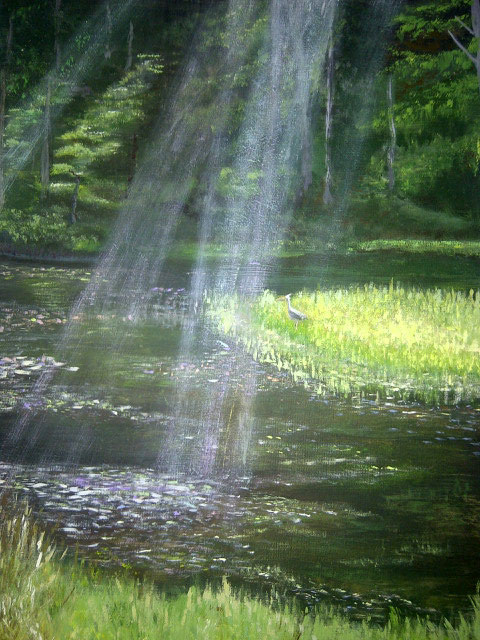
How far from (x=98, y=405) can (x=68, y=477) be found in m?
2.38

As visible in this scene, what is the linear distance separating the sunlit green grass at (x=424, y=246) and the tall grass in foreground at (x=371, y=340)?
12.8 metres

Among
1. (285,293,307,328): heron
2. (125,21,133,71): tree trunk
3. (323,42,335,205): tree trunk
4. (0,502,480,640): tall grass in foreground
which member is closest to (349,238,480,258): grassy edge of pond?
(323,42,335,205): tree trunk

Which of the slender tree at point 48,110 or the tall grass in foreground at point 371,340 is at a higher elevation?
the slender tree at point 48,110

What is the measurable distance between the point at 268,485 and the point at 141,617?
2.79 m

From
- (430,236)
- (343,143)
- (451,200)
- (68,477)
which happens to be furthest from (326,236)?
(68,477)

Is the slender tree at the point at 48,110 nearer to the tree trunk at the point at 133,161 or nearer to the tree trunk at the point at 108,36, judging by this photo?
the tree trunk at the point at 133,161

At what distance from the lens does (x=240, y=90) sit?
3409 centimetres

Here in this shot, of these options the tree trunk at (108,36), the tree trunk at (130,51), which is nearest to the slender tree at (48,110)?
the tree trunk at (130,51)

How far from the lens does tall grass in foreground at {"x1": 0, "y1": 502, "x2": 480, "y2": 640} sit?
3.86m

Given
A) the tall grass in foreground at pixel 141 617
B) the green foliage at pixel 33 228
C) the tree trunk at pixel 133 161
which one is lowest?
the green foliage at pixel 33 228

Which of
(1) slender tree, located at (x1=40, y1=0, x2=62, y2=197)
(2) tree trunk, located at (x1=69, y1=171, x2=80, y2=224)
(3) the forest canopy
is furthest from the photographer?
(1) slender tree, located at (x1=40, y1=0, x2=62, y2=197)

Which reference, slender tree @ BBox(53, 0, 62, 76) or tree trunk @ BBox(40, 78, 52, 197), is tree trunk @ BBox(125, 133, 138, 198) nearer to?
tree trunk @ BBox(40, 78, 52, 197)

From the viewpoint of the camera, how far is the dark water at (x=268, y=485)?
5.29 metres

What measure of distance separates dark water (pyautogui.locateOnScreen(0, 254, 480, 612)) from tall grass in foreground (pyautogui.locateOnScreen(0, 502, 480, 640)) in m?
Result: 0.55
